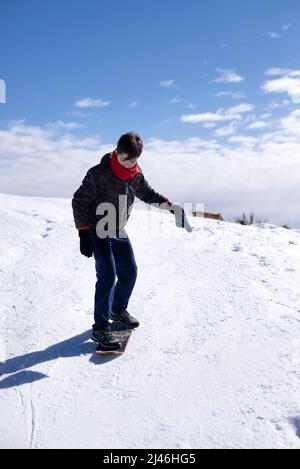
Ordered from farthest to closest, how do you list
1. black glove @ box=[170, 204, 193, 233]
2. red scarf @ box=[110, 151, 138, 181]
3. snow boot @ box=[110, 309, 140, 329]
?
black glove @ box=[170, 204, 193, 233]
snow boot @ box=[110, 309, 140, 329]
red scarf @ box=[110, 151, 138, 181]

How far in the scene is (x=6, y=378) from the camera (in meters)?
3.10

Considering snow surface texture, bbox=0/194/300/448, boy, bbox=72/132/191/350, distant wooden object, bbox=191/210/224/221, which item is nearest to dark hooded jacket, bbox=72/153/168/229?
boy, bbox=72/132/191/350

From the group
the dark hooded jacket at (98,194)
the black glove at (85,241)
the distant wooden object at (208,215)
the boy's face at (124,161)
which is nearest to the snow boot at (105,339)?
the black glove at (85,241)

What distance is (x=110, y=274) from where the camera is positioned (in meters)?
3.42

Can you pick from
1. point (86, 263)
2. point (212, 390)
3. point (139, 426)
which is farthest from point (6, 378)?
point (86, 263)

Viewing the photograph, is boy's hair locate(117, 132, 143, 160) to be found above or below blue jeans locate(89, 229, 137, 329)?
above

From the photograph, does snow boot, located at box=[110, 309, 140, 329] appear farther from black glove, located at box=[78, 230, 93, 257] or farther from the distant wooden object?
the distant wooden object

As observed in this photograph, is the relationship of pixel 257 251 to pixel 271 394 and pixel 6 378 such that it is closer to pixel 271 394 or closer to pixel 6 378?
pixel 271 394

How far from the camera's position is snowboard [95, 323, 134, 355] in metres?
3.37

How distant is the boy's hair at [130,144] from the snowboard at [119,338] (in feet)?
4.81

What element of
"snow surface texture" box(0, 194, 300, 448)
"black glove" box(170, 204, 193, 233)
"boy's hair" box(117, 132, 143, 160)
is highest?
"boy's hair" box(117, 132, 143, 160)

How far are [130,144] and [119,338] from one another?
1.55 m

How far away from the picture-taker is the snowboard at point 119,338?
337 centimetres
